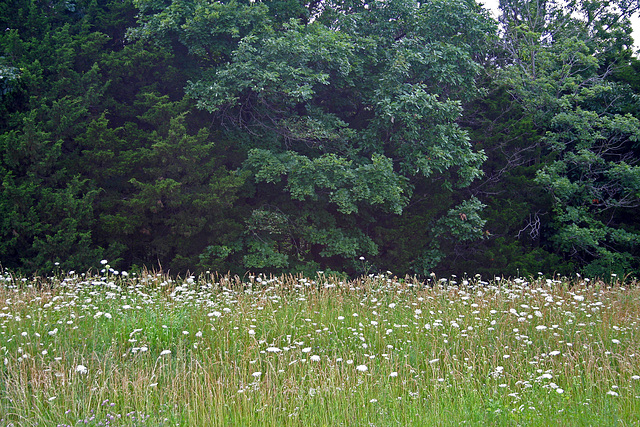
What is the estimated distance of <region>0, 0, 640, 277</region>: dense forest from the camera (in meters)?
10.9

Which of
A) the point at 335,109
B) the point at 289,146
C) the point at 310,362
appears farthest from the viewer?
the point at 335,109

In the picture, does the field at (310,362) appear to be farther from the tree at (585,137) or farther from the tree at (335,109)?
the tree at (585,137)

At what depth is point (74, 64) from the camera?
1245 cm

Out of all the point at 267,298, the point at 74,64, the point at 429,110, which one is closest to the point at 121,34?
the point at 74,64

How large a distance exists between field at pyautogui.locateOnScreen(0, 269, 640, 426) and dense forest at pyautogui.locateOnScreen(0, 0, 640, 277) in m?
4.91

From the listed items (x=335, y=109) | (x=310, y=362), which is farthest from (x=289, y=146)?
(x=310, y=362)

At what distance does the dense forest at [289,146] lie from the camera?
35.6ft

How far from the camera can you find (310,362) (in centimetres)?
450

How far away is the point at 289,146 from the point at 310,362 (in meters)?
9.15

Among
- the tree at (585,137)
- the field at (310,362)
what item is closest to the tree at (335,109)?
the tree at (585,137)

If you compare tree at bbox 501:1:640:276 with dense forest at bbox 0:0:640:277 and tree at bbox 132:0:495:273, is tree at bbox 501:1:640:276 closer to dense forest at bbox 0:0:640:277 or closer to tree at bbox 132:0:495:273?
dense forest at bbox 0:0:640:277

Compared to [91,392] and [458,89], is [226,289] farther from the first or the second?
[458,89]

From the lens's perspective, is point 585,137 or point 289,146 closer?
point 289,146

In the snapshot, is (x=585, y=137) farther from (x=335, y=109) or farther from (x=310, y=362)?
(x=310, y=362)
